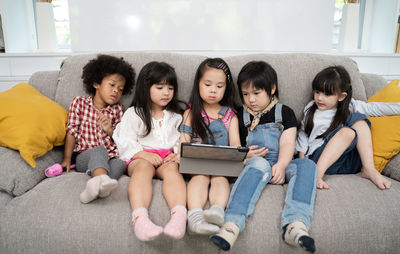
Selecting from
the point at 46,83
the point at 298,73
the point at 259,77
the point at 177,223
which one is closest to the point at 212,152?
the point at 177,223

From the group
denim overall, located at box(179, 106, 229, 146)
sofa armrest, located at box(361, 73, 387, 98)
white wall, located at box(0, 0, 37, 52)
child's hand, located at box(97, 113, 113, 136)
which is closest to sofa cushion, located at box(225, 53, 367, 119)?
sofa armrest, located at box(361, 73, 387, 98)

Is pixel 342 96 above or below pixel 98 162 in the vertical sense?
above

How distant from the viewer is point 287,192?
1102mm

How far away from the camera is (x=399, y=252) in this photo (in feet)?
3.30

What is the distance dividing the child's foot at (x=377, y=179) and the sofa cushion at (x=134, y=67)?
3.43 feet

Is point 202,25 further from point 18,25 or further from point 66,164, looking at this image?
point 18,25

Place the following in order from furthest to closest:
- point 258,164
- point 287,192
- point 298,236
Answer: point 258,164, point 287,192, point 298,236

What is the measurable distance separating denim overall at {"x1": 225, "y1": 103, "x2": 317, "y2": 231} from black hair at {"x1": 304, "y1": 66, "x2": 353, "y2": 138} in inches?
11.6

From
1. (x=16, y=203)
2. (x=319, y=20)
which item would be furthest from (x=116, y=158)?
(x=319, y=20)

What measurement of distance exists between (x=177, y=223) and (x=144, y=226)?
117mm

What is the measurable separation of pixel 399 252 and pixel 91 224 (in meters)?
1.20

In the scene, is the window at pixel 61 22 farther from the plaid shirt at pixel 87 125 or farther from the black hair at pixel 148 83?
the black hair at pixel 148 83

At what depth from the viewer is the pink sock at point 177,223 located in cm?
89

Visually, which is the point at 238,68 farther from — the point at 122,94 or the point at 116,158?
the point at 116,158
